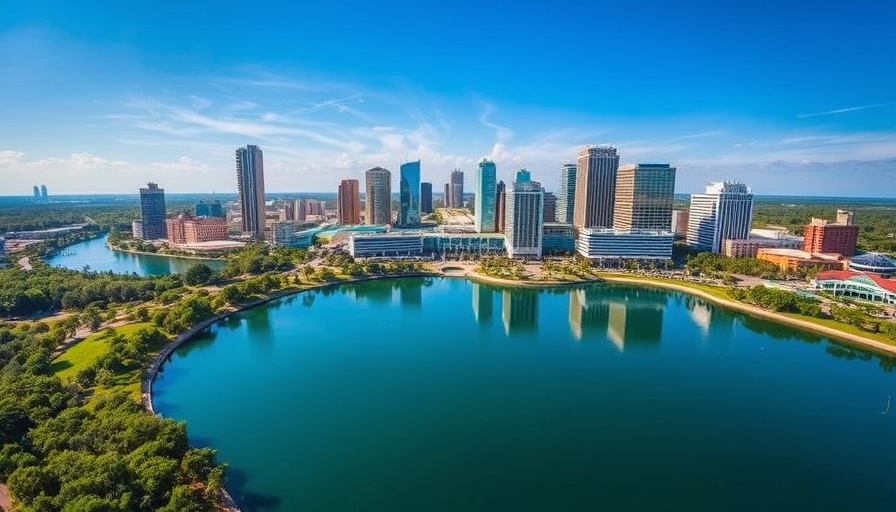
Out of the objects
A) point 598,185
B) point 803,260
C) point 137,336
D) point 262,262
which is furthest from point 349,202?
point 803,260

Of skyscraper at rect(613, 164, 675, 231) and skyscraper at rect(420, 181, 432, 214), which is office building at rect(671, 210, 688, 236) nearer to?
skyscraper at rect(613, 164, 675, 231)

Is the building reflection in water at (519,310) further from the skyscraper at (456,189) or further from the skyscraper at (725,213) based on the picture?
the skyscraper at (456,189)

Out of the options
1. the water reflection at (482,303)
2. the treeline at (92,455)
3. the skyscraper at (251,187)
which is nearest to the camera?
the treeline at (92,455)

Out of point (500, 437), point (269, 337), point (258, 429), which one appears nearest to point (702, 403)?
point (500, 437)

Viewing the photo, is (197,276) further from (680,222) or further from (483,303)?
(680,222)

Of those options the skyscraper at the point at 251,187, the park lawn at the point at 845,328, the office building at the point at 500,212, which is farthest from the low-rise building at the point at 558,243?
the skyscraper at the point at 251,187

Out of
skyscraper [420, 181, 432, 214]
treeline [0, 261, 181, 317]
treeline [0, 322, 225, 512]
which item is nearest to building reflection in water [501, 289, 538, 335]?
treeline [0, 322, 225, 512]
